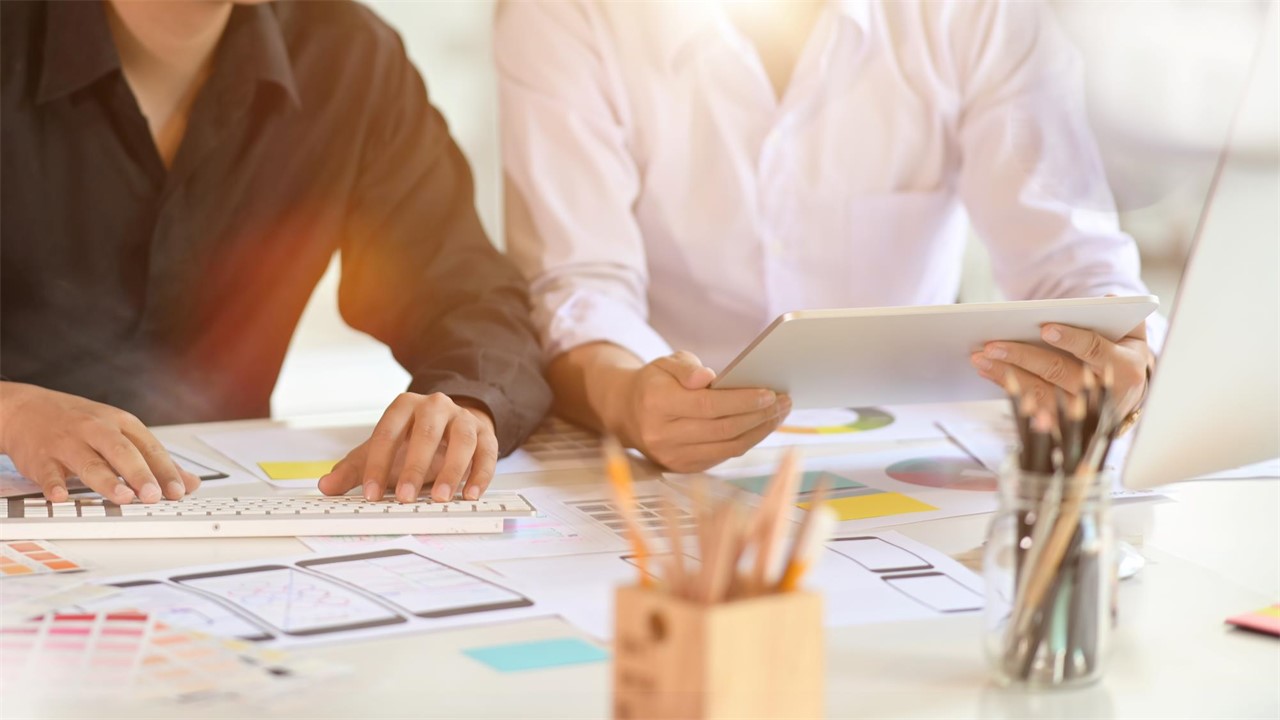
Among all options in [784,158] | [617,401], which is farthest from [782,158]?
[617,401]

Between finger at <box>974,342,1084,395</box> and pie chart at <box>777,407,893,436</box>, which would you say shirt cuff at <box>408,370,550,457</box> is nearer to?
pie chart at <box>777,407,893,436</box>

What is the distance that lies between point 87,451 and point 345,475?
192 mm

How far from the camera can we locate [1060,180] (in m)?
1.54

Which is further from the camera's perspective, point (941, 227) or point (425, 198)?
point (941, 227)

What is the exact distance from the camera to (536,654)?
2.23 ft

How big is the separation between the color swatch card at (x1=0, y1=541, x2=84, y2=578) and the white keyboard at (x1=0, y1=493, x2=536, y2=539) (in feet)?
0.07

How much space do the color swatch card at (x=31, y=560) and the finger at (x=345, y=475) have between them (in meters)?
0.21

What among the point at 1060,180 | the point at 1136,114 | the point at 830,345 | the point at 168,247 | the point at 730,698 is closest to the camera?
the point at 730,698

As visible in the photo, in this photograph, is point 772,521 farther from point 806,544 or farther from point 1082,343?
point 1082,343

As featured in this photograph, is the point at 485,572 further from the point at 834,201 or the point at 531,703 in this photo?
the point at 834,201

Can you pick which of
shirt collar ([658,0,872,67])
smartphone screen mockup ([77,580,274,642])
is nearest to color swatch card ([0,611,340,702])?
smartphone screen mockup ([77,580,274,642])

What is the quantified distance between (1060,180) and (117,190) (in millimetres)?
1110

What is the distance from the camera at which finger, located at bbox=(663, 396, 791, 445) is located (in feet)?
3.50

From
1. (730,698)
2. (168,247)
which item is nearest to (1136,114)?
(168,247)
